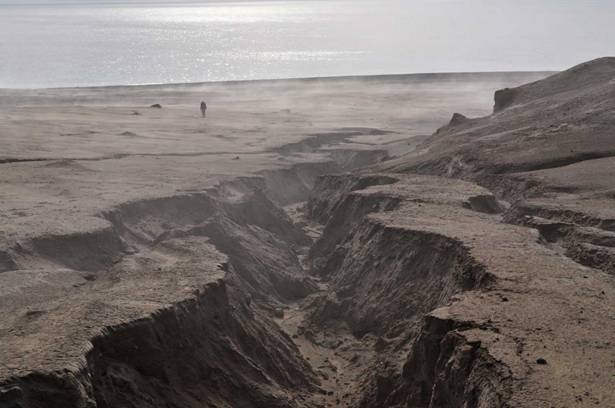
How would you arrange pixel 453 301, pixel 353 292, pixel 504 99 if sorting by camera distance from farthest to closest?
pixel 504 99, pixel 353 292, pixel 453 301

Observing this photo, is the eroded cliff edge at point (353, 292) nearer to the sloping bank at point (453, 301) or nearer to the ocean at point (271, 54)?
the sloping bank at point (453, 301)

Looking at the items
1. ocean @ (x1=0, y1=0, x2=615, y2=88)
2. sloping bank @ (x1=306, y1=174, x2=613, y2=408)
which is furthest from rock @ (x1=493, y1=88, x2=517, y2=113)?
ocean @ (x1=0, y1=0, x2=615, y2=88)

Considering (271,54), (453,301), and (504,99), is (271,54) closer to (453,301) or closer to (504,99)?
(504,99)

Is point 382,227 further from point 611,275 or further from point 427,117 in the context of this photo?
point 427,117

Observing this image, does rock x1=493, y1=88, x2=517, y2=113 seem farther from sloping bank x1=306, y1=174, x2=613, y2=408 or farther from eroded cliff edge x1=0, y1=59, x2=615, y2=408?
sloping bank x1=306, y1=174, x2=613, y2=408

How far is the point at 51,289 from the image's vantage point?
14.1m

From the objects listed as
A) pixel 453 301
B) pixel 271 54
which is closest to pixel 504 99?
pixel 453 301

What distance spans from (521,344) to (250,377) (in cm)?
435

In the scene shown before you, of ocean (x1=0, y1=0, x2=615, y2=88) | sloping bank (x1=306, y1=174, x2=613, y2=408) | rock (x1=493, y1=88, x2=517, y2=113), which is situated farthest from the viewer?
ocean (x1=0, y1=0, x2=615, y2=88)

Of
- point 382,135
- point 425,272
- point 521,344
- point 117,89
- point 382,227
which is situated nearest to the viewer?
point 521,344

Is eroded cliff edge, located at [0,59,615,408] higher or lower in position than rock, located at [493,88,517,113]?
lower

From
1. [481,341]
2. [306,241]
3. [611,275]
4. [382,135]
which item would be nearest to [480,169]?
[306,241]

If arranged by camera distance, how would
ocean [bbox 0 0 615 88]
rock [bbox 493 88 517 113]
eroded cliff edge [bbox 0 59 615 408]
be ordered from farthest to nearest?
ocean [bbox 0 0 615 88]
rock [bbox 493 88 517 113]
eroded cliff edge [bbox 0 59 615 408]

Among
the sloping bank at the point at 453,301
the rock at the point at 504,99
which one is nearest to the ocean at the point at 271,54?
the rock at the point at 504,99
